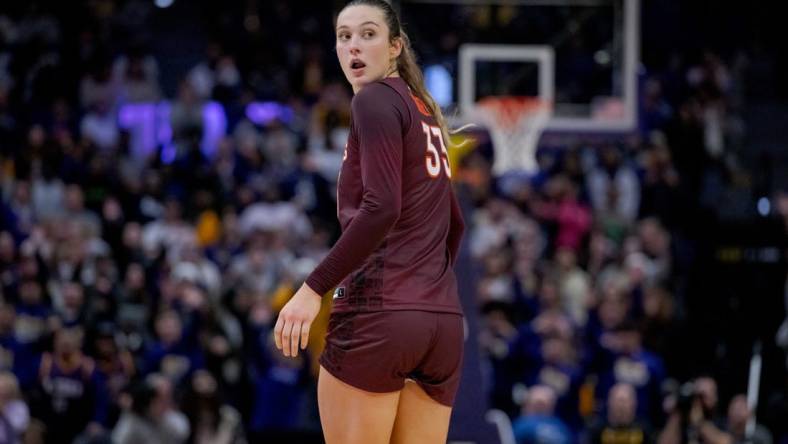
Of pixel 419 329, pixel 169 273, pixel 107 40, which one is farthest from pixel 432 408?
pixel 107 40

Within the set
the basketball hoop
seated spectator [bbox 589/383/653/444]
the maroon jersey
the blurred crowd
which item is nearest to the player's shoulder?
the maroon jersey

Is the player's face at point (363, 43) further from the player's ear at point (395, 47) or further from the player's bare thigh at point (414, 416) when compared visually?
the player's bare thigh at point (414, 416)

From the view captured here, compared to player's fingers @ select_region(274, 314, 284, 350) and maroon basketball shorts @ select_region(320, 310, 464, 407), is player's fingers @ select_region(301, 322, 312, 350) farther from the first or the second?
maroon basketball shorts @ select_region(320, 310, 464, 407)

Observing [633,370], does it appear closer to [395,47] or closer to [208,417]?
[208,417]

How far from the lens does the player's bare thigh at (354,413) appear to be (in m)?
3.81

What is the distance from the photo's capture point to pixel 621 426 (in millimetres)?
10648

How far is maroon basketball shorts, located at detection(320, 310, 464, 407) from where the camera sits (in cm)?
377

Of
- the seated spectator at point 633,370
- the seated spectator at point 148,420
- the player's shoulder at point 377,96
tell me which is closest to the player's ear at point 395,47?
the player's shoulder at point 377,96

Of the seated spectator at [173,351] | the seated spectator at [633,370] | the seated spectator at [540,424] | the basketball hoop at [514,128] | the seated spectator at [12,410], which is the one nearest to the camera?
the seated spectator at [12,410]

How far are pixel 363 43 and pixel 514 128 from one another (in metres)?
11.1

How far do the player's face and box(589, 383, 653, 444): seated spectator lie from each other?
718 centimetres

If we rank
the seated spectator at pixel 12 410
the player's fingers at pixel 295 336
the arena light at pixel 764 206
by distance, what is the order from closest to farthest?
the player's fingers at pixel 295 336
the seated spectator at pixel 12 410
the arena light at pixel 764 206

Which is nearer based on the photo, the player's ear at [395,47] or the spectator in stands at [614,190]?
the player's ear at [395,47]

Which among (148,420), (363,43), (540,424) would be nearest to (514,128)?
(540,424)
